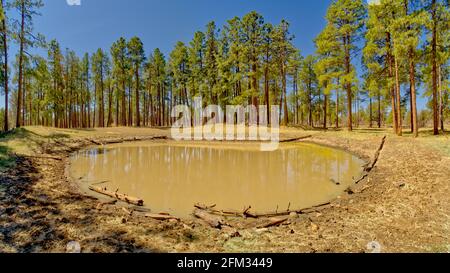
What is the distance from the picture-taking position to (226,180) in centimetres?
941

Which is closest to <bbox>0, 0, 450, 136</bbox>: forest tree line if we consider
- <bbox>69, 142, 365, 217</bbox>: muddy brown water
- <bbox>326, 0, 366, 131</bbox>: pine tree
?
<bbox>326, 0, 366, 131</bbox>: pine tree

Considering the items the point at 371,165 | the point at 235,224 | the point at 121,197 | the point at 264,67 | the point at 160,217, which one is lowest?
the point at 235,224

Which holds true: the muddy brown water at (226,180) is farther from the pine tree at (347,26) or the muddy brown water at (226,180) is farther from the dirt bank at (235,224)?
the pine tree at (347,26)

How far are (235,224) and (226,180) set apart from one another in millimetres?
3946

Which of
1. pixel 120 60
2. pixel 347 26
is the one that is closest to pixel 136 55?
pixel 120 60

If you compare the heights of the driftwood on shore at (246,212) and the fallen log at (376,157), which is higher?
the fallen log at (376,157)

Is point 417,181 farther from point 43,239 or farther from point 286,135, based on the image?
point 286,135

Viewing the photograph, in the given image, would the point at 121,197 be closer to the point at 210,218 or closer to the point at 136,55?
the point at 210,218

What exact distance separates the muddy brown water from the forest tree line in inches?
344

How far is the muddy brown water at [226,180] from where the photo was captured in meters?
7.03

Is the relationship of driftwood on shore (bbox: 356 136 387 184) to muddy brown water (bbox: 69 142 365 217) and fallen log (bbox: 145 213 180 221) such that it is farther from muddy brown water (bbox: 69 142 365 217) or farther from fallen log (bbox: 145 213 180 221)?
fallen log (bbox: 145 213 180 221)

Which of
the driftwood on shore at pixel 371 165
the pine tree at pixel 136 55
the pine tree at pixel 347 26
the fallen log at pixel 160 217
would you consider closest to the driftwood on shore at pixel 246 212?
the fallen log at pixel 160 217

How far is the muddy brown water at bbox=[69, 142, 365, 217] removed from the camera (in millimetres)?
7031

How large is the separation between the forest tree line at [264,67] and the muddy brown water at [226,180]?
8740 millimetres
